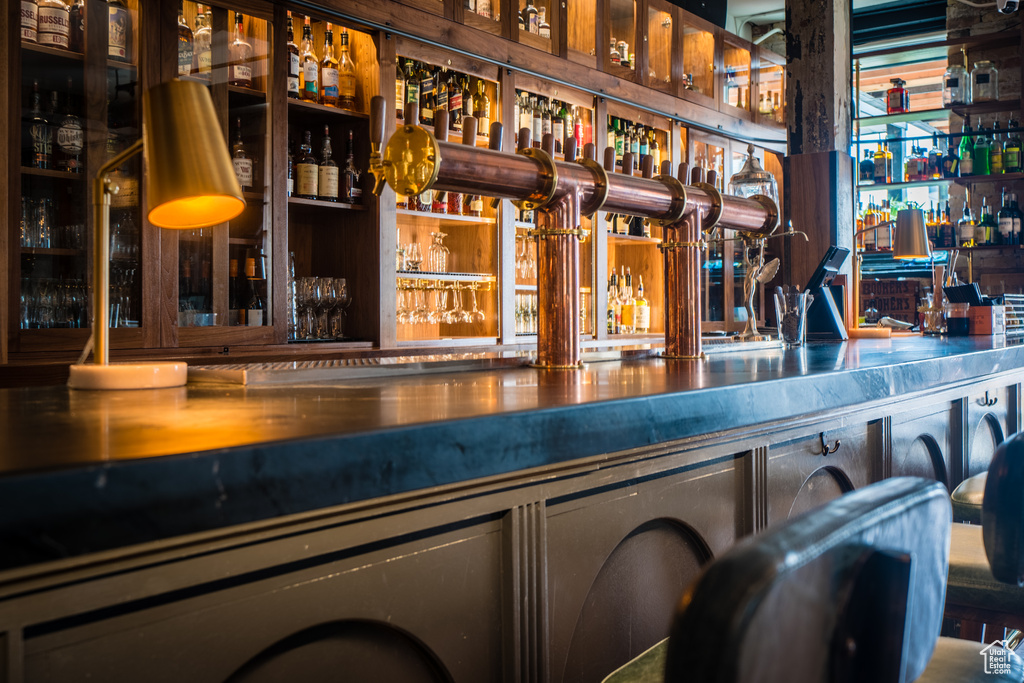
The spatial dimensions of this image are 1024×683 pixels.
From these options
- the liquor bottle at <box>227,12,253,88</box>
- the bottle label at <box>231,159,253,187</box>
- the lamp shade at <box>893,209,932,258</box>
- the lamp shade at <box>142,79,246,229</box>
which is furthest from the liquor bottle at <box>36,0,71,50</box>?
the lamp shade at <box>893,209,932,258</box>

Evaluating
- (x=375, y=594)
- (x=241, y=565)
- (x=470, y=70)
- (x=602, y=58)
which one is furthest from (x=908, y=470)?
(x=602, y=58)

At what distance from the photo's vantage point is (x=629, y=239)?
434 centimetres

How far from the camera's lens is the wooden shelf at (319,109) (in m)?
2.88

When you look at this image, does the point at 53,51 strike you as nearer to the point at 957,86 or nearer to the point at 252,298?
the point at 252,298

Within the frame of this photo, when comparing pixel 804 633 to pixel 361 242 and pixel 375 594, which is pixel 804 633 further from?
pixel 361 242

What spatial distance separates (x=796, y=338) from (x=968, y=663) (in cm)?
158

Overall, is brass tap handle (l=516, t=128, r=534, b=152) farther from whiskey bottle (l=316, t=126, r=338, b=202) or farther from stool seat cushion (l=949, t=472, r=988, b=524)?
whiskey bottle (l=316, t=126, r=338, b=202)

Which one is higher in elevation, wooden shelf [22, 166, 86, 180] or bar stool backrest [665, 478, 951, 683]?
wooden shelf [22, 166, 86, 180]

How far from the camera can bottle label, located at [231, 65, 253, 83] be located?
107 inches

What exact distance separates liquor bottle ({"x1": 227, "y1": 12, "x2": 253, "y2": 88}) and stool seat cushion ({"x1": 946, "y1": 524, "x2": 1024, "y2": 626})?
245cm

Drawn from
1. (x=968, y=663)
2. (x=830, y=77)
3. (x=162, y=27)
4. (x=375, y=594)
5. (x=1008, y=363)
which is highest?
(x=830, y=77)

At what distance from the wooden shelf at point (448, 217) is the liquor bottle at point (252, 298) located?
682mm

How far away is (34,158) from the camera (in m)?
2.31

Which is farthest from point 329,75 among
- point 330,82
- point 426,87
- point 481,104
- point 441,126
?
point 441,126
